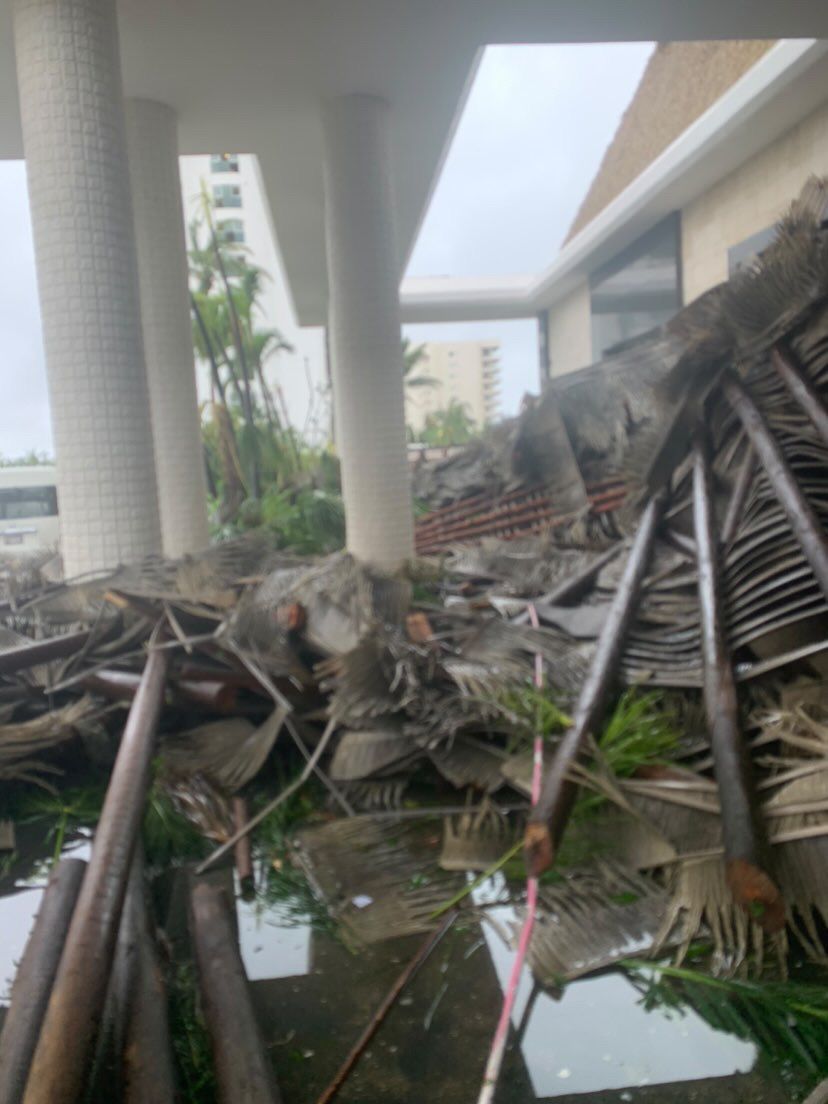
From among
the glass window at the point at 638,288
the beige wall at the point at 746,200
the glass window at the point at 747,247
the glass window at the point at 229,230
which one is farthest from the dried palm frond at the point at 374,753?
the glass window at the point at 229,230

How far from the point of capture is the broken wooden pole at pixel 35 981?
0.98m

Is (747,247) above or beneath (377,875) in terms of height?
above

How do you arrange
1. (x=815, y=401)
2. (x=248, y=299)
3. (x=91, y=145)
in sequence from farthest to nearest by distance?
(x=248, y=299), (x=91, y=145), (x=815, y=401)

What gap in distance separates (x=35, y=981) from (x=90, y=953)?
14 cm

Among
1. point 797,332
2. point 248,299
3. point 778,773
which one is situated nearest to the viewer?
point 778,773

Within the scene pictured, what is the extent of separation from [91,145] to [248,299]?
23.7ft

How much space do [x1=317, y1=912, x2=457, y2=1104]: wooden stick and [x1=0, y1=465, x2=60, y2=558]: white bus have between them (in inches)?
129

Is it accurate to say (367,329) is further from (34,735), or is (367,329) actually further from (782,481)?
(34,735)

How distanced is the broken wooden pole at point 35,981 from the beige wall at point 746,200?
677cm

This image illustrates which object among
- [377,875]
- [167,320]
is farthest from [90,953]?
[167,320]

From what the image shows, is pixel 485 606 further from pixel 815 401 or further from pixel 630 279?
pixel 630 279

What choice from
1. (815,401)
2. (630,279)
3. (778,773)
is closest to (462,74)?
(815,401)

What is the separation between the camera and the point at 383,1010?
46.2 inches

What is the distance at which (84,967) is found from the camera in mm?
1069
